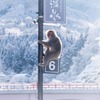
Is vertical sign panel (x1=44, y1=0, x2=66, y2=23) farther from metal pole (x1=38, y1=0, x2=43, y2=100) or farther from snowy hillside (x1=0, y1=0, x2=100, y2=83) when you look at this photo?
snowy hillside (x1=0, y1=0, x2=100, y2=83)

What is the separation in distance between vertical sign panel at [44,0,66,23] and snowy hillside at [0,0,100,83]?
20265 mm

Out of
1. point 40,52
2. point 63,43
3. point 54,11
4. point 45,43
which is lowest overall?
point 63,43

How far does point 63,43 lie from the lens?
26141mm

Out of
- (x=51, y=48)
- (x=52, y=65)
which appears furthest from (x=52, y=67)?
(x=51, y=48)

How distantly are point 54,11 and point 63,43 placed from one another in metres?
21.7

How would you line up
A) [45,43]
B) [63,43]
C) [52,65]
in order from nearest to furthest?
[45,43] → [52,65] → [63,43]

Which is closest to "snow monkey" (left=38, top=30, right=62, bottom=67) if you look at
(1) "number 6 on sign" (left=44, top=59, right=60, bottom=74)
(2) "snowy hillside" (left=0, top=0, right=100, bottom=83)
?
(1) "number 6 on sign" (left=44, top=59, right=60, bottom=74)

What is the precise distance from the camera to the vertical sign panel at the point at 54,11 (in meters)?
4.36

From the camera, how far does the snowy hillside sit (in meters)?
25.5

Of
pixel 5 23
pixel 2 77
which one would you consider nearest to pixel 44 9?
pixel 2 77

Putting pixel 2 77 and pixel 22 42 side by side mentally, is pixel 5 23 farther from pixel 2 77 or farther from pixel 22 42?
pixel 2 77

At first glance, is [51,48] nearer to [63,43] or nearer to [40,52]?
[40,52]

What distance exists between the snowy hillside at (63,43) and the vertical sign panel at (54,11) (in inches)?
798

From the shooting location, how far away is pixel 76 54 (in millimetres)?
Result: 26344
